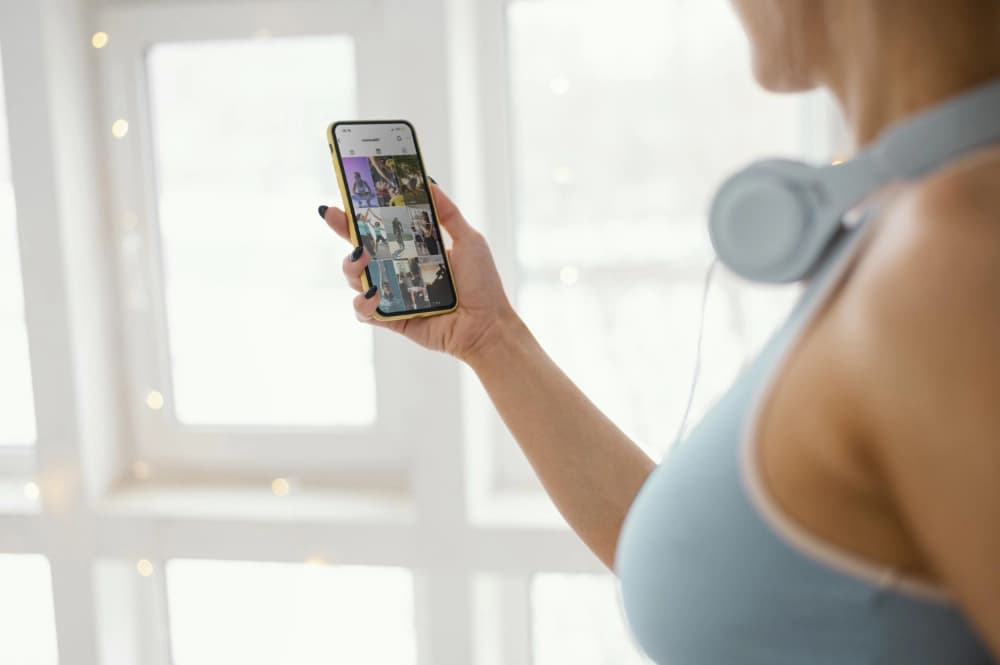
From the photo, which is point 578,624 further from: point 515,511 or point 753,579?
point 753,579

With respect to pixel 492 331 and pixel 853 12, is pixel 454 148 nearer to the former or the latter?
pixel 492 331

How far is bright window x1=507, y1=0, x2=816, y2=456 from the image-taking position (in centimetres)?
161

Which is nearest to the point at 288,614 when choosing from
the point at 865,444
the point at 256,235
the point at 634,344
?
the point at 256,235

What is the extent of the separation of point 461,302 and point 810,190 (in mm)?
539

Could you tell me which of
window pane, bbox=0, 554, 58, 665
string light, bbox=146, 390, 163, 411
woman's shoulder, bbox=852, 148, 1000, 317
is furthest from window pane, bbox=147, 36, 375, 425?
woman's shoulder, bbox=852, 148, 1000, 317

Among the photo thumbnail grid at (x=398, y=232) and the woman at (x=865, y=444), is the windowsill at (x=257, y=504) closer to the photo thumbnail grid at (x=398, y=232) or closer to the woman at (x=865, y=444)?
the photo thumbnail grid at (x=398, y=232)

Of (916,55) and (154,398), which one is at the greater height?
(916,55)

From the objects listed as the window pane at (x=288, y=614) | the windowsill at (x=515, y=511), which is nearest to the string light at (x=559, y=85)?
the windowsill at (x=515, y=511)

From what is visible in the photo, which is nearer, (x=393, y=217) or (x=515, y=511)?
(x=393, y=217)

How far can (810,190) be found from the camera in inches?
23.1

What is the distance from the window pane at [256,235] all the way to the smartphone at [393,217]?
0.59 meters

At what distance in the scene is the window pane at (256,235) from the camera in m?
1.78

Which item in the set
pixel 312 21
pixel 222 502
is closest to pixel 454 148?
pixel 312 21

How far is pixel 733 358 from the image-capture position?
1653 millimetres
